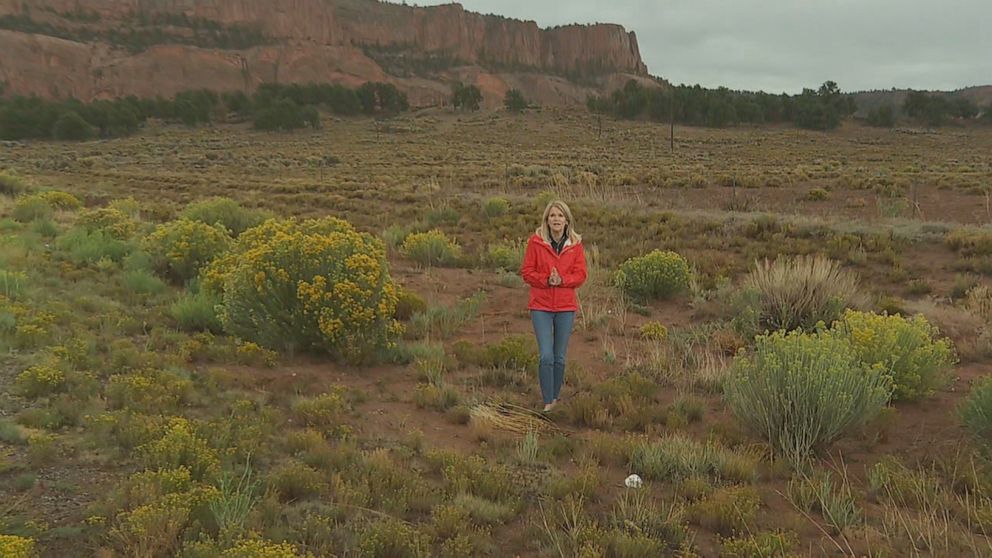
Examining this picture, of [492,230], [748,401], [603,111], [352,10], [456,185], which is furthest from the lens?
[352,10]

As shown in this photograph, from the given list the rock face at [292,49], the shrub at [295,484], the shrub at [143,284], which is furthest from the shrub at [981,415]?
the rock face at [292,49]

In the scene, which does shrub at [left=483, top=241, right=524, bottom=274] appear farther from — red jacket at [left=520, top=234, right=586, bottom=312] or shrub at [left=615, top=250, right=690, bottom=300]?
red jacket at [left=520, top=234, right=586, bottom=312]

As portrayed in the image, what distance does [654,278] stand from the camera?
380 inches

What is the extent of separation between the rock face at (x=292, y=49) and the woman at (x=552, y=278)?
10486 centimetres

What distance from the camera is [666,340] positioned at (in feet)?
25.0

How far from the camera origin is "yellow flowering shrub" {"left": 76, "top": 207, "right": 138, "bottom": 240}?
12422mm

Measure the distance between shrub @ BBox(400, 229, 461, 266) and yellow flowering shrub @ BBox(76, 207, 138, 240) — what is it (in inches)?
202

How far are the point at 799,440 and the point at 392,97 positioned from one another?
80669 millimetres

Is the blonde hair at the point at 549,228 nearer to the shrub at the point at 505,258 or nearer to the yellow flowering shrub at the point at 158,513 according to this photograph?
the yellow flowering shrub at the point at 158,513

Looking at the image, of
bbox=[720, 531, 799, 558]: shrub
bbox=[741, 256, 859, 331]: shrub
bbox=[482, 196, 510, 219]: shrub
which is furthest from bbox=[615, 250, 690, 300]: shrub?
bbox=[482, 196, 510, 219]: shrub

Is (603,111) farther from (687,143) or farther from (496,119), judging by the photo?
(687,143)

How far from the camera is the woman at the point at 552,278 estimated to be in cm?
560

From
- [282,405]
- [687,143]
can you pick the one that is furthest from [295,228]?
[687,143]

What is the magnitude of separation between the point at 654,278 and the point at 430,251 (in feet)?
14.2
